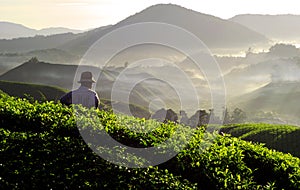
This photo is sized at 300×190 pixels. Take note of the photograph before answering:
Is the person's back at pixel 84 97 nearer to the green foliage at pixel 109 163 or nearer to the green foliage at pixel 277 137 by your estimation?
the green foliage at pixel 109 163

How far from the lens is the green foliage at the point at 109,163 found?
7844 millimetres

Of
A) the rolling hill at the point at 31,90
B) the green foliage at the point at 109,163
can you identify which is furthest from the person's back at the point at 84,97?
the rolling hill at the point at 31,90

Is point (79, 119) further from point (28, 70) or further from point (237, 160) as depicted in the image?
point (28, 70)

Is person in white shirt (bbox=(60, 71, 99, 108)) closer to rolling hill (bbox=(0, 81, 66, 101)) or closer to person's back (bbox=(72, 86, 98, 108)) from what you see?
person's back (bbox=(72, 86, 98, 108))

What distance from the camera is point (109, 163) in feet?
28.3

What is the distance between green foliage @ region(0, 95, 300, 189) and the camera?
7844 millimetres

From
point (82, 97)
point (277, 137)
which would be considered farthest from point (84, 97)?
point (277, 137)

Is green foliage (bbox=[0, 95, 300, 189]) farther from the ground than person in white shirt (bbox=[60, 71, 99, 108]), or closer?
closer

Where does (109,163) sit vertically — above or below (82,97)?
below

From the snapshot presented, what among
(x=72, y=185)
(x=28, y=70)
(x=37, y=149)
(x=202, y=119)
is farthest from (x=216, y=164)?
(x=28, y=70)

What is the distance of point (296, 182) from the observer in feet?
32.7

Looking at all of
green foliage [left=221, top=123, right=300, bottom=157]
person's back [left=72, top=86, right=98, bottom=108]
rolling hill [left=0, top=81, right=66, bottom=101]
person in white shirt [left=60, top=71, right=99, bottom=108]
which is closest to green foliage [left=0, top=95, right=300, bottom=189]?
person in white shirt [left=60, top=71, right=99, bottom=108]

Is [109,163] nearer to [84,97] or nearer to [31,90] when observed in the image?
[84,97]

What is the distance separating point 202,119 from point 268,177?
106ft
